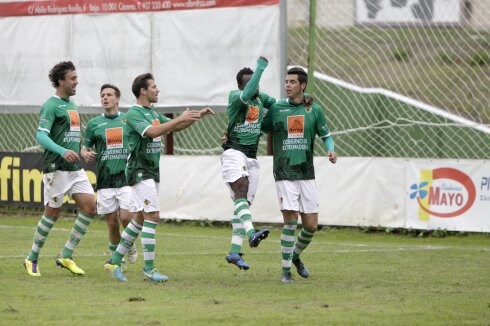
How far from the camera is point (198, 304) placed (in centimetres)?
999

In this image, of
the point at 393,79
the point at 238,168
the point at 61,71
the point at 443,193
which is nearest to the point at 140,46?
the point at 393,79

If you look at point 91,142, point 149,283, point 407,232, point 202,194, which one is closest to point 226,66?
point 202,194

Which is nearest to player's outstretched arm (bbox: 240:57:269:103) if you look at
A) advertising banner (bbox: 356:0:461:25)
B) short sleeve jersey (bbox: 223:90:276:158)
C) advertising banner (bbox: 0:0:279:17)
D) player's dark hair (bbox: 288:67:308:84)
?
player's dark hair (bbox: 288:67:308:84)

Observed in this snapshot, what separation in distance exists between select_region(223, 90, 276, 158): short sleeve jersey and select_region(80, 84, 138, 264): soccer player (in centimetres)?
150

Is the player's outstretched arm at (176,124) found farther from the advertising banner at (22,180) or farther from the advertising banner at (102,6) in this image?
the advertising banner at (22,180)

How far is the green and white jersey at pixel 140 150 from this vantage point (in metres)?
11.9

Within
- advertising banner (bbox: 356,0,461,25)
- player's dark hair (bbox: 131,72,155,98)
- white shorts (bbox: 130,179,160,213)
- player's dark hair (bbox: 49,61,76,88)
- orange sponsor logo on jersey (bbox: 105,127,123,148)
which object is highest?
advertising banner (bbox: 356,0,461,25)

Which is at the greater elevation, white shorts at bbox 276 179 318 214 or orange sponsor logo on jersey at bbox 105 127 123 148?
orange sponsor logo on jersey at bbox 105 127 123 148

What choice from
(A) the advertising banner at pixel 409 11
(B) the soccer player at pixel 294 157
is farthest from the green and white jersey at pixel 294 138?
(A) the advertising banner at pixel 409 11

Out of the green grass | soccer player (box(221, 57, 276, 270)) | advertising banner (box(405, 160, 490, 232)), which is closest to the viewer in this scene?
the green grass

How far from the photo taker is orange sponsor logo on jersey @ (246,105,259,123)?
12.7 m

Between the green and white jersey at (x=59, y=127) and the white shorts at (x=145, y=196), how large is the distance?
1.14 metres

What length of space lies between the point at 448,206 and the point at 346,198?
5.94ft

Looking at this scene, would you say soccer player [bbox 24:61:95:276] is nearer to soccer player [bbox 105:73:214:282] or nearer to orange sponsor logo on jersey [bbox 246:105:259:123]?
soccer player [bbox 105:73:214:282]
